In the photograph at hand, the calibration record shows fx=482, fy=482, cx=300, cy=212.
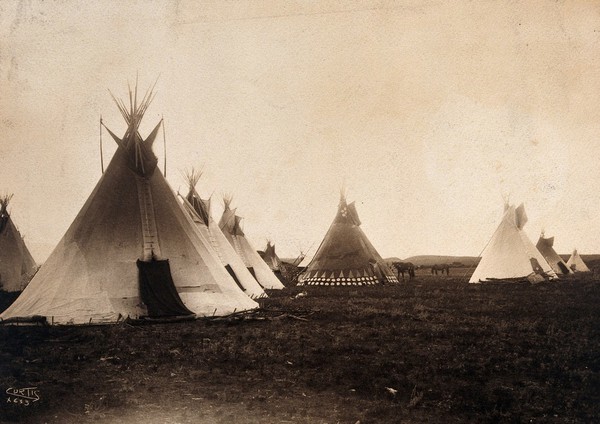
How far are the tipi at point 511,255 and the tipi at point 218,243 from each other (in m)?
11.5

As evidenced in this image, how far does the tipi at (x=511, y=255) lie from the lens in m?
22.3

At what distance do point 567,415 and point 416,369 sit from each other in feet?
6.55

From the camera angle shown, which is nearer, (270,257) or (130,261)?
(130,261)

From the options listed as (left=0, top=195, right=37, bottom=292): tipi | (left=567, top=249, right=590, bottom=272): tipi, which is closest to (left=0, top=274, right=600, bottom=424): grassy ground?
(left=0, top=195, right=37, bottom=292): tipi

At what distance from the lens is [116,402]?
16.3 feet

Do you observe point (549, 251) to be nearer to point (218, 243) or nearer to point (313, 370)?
point (218, 243)

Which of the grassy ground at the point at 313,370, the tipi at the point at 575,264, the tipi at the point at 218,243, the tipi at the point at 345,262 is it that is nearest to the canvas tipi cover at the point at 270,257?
the tipi at the point at 345,262

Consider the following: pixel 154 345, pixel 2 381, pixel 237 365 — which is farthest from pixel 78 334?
pixel 237 365

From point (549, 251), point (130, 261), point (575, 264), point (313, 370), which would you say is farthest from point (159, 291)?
point (575, 264)

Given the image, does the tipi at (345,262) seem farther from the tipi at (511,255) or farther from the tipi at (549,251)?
the tipi at (549,251)

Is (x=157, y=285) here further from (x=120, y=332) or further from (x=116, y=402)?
(x=116, y=402)

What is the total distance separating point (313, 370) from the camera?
6277 millimetres

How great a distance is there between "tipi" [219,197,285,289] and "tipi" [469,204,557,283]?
9.77m
